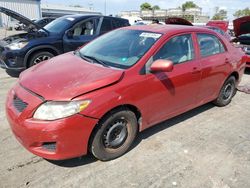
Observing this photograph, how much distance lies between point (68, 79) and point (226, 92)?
3.49 metres

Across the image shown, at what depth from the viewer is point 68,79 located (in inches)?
122

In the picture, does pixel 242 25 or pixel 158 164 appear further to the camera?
pixel 242 25

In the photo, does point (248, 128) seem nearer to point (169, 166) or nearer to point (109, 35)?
point (169, 166)

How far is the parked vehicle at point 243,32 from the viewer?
7603mm

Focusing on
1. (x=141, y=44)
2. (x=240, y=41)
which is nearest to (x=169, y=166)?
(x=141, y=44)

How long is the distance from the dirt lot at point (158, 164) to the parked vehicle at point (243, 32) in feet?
14.3

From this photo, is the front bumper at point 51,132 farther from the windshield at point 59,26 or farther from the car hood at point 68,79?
the windshield at point 59,26

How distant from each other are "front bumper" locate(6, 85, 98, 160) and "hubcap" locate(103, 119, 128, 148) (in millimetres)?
314

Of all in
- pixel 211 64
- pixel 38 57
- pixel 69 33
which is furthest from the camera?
pixel 69 33

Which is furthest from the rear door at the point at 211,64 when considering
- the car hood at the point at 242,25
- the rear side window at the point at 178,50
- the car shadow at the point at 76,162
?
the car hood at the point at 242,25

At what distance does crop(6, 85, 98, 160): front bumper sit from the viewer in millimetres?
2739

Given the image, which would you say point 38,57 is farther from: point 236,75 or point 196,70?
point 236,75

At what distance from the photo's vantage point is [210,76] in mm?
4449

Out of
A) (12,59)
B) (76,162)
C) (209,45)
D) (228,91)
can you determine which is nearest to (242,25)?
(228,91)
